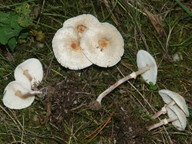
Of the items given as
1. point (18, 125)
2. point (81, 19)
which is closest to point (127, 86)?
point (81, 19)

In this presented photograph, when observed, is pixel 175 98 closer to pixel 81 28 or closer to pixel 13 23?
pixel 81 28

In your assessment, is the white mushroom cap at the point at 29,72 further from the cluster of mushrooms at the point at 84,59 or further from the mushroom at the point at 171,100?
the mushroom at the point at 171,100

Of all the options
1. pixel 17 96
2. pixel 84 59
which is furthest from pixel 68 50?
pixel 17 96

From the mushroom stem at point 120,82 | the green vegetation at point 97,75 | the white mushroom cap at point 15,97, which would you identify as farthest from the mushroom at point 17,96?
the mushroom stem at point 120,82

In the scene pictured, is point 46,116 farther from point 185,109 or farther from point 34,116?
point 185,109

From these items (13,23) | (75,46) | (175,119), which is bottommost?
(175,119)
